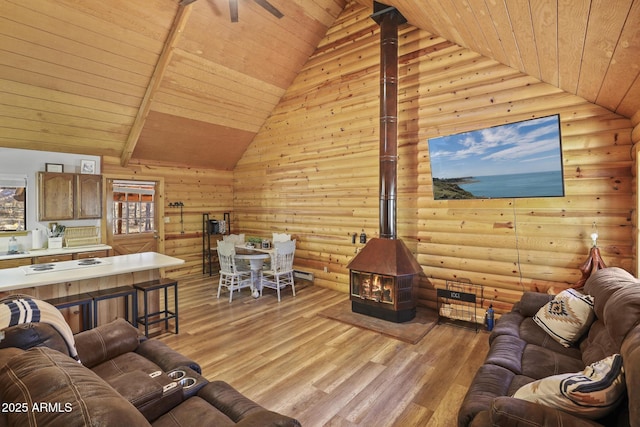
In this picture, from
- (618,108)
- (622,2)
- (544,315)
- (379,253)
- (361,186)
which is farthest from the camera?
(361,186)

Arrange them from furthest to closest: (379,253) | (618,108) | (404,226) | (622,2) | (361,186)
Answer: (361,186)
(404,226)
(379,253)
(618,108)
(622,2)

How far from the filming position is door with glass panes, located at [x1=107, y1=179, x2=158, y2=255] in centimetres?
598

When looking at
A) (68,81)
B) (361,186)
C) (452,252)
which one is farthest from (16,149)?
(452,252)

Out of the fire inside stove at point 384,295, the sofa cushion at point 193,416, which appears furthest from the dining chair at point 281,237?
the sofa cushion at point 193,416

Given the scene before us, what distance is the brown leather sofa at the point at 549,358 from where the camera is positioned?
1.31m

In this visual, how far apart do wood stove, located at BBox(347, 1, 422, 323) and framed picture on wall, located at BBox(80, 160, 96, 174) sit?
191 inches

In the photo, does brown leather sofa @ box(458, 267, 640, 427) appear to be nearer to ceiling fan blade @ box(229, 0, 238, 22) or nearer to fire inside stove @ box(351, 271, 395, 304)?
fire inside stove @ box(351, 271, 395, 304)

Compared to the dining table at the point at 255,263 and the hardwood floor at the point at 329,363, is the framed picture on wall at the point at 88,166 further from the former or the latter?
the hardwood floor at the point at 329,363

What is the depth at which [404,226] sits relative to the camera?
15.6ft

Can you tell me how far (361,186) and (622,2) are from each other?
3809 mm

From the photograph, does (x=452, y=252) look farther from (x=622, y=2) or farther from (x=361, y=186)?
(x=622, y=2)

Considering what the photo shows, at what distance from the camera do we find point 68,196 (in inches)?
205

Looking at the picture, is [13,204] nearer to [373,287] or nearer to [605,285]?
[373,287]

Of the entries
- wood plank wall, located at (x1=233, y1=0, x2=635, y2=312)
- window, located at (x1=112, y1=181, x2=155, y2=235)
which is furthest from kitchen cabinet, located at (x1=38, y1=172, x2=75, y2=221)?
wood plank wall, located at (x1=233, y1=0, x2=635, y2=312)
